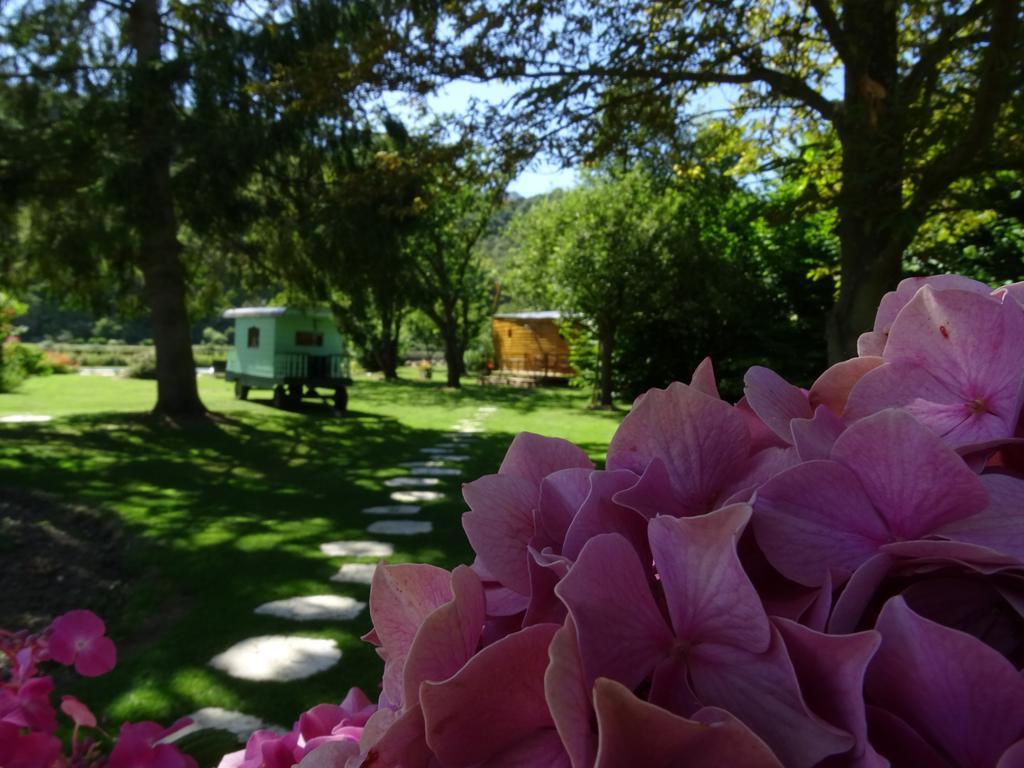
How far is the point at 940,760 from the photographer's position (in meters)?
0.36

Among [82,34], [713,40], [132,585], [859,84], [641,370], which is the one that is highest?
[82,34]

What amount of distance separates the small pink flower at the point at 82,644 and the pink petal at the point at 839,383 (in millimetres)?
941

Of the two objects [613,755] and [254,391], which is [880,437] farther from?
[254,391]

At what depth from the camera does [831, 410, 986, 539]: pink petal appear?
0.41 m

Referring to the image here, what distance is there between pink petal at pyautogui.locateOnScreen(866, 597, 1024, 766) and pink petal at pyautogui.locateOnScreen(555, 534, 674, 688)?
0.39 feet

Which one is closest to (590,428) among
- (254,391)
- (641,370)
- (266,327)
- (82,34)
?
(641,370)

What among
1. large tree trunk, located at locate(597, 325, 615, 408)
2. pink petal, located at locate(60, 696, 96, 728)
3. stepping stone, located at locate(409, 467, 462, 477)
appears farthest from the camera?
large tree trunk, located at locate(597, 325, 615, 408)

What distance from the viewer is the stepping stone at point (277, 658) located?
10.2 feet

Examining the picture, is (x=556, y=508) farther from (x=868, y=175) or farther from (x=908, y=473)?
(x=868, y=175)

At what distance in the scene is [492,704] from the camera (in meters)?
0.40

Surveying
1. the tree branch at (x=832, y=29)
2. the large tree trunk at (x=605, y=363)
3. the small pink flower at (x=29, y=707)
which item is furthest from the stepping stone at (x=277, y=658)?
the large tree trunk at (x=605, y=363)

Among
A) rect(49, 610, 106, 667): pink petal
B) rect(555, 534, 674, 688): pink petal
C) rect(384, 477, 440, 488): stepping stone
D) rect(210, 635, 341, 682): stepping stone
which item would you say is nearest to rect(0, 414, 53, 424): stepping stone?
rect(384, 477, 440, 488): stepping stone

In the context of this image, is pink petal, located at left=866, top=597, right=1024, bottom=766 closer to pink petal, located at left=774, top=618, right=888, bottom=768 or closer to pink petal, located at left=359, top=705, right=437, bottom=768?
pink petal, located at left=774, top=618, right=888, bottom=768

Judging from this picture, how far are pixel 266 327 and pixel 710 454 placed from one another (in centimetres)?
1536
